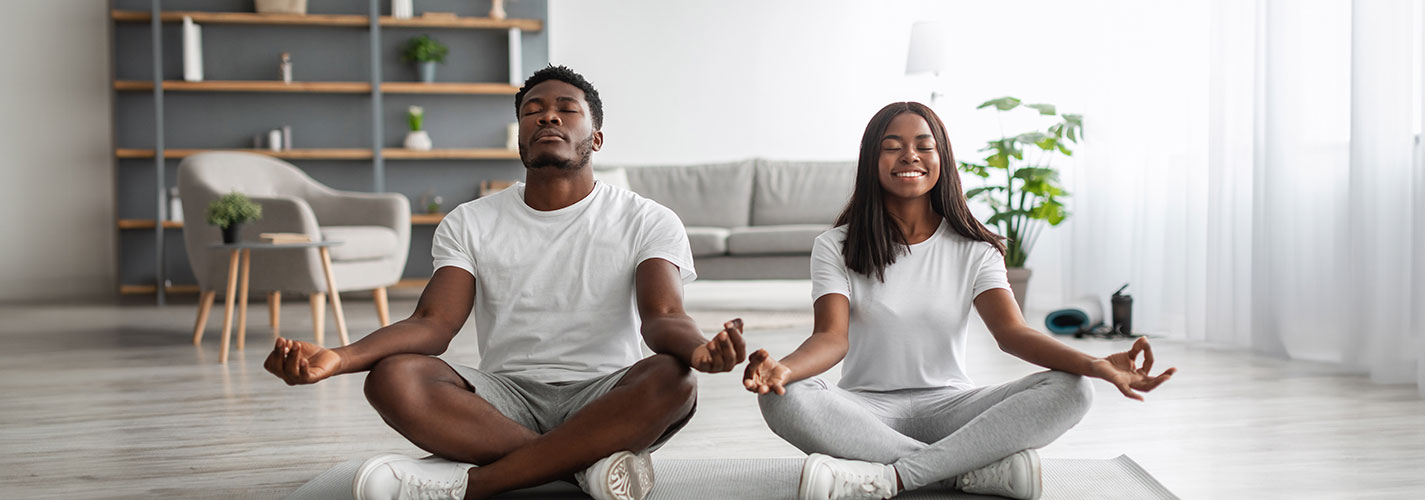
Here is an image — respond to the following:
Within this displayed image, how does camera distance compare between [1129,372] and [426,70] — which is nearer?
[1129,372]

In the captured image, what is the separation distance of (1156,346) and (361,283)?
290cm

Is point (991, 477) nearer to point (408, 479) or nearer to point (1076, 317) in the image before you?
point (408, 479)

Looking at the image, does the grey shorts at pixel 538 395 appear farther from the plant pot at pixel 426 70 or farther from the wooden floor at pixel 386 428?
the plant pot at pixel 426 70

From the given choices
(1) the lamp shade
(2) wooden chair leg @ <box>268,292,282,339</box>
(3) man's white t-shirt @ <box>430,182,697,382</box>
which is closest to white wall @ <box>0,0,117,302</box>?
(2) wooden chair leg @ <box>268,292,282,339</box>

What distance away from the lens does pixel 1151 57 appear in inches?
162

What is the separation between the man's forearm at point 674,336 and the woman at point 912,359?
95 mm

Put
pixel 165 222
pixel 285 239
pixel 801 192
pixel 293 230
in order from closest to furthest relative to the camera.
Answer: pixel 285 239
pixel 293 230
pixel 801 192
pixel 165 222

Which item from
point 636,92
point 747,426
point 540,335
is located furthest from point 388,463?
point 636,92

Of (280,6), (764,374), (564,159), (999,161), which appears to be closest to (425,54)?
(280,6)

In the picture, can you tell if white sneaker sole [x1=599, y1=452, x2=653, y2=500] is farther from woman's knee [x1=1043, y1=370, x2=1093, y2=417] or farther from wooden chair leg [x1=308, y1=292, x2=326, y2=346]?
wooden chair leg [x1=308, y1=292, x2=326, y2=346]

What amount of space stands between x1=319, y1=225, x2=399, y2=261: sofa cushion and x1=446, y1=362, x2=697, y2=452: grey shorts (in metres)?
2.52

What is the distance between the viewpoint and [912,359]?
5.79 ft

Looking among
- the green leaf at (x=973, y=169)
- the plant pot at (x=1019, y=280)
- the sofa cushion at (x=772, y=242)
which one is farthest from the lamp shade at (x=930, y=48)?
the plant pot at (x=1019, y=280)

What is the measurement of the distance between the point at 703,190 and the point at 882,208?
3.72m
